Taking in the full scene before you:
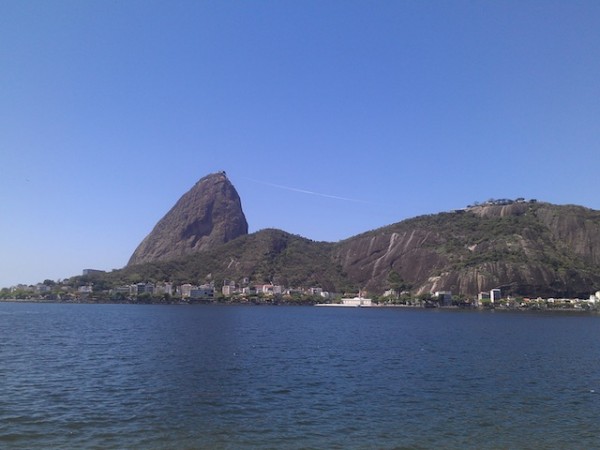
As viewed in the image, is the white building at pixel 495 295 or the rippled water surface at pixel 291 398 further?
the white building at pixel 495 295

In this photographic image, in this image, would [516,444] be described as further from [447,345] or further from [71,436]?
[447,345]

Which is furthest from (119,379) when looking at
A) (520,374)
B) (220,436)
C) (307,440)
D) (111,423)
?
(520,374)

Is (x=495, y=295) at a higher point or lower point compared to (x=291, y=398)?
higher

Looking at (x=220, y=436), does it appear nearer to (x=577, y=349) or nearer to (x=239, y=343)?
(x=239, y=343)

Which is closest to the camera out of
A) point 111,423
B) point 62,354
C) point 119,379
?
point 111,423

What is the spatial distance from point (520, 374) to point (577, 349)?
2294cm

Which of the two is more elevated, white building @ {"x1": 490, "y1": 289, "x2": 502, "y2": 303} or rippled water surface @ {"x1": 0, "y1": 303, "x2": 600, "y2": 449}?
white building @ {"x1": 490, "y1": 289, "x2": 502, "y2": 303}

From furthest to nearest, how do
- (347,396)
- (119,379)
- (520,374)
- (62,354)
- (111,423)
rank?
(62,354), (520,374), (119,379), (347,396), (111,423)

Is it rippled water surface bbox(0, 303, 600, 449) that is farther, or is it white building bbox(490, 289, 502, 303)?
white building bbox(490, 289, 502, 303)

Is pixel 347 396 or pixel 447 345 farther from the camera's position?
pixel 447 345

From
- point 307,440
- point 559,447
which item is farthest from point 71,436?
point 559,447

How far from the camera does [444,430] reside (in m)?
21.1

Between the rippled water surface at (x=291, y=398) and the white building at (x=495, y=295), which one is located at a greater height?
the white building at (x=495, y=295)

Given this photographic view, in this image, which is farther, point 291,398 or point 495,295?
point 495,295
